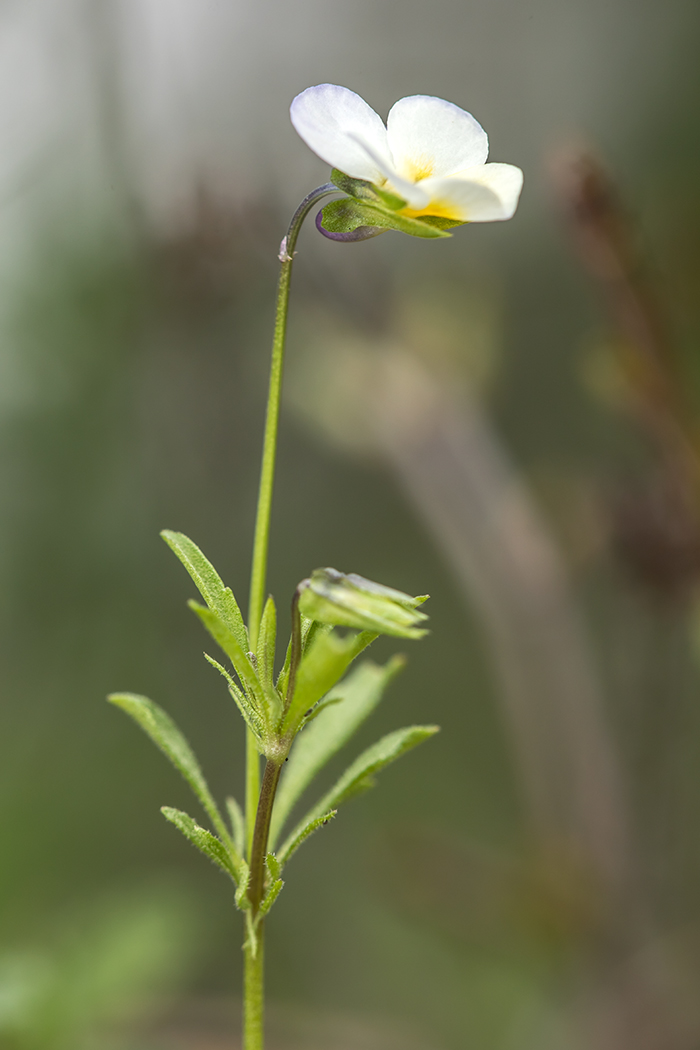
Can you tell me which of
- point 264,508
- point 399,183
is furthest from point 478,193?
point 264,508

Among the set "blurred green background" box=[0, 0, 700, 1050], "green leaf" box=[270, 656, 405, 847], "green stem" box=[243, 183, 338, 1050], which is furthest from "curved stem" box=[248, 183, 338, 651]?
"blurred green background" box=[0, 0, 700, 1050]

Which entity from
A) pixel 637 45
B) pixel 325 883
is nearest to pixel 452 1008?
pixel 325 883

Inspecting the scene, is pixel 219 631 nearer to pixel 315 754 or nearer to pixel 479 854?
pixel 315 754

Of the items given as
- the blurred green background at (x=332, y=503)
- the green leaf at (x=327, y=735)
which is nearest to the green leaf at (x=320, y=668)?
the green leaf at (x=327, y=735)

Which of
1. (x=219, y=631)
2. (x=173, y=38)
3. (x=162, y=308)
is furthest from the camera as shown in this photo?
(x=162, y=308)

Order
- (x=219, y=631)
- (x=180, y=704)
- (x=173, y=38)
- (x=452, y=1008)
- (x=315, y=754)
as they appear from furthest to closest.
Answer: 1. (x=452, y=1008)
2. (x=180, y=704)
3. (x=173, y=38)
4. (x=315, y=754)
5. (x=219, y=631)

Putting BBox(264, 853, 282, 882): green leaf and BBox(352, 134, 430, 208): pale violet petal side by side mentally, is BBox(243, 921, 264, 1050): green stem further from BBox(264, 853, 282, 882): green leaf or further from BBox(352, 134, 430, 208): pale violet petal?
BBox(352, 134, 430, 208): pale violet petal
